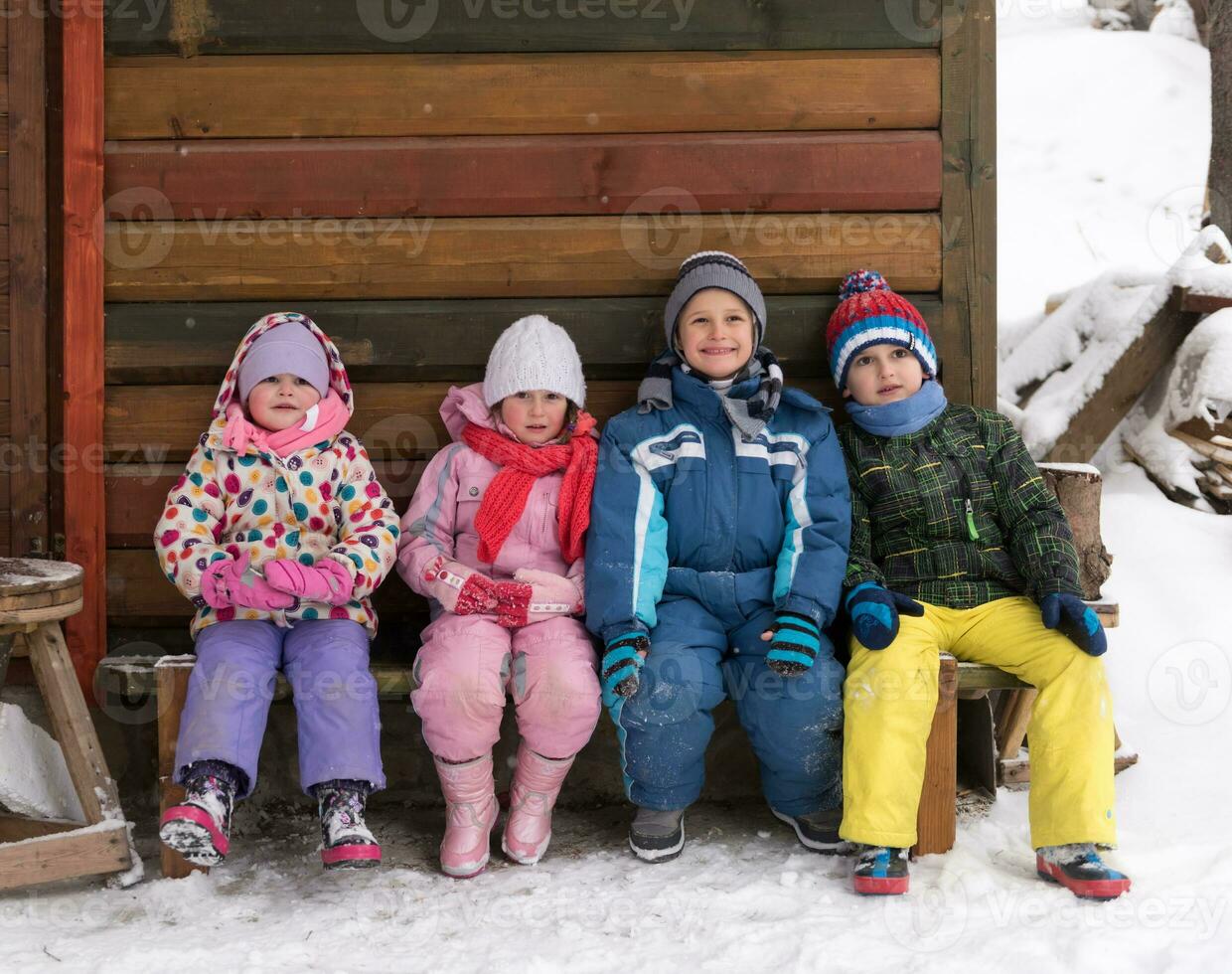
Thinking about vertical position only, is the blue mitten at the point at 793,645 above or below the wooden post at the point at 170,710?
above

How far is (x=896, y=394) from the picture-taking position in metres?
3.05

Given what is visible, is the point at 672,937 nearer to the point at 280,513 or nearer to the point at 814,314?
the point at 280,513

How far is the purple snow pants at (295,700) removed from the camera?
2.55 meters

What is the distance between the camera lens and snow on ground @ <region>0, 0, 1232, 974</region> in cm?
226

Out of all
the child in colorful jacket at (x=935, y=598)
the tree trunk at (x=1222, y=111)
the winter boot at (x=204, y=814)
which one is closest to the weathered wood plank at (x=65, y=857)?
the winter boot at (x=204, y=814)

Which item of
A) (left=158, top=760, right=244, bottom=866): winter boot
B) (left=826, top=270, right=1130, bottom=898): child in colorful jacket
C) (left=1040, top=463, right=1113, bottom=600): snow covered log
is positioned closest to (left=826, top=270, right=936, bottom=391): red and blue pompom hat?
(left=826, top=270, right=1130, bottom=898): child in colorful jacket

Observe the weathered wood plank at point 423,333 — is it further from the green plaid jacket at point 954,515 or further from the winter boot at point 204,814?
the winter boot at point 204,814

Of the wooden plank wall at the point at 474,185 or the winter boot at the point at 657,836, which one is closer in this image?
the winter boot at the point at 657,836

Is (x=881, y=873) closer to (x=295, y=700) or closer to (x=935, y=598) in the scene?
(x=935, y=598)

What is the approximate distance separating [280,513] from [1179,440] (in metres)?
3.47

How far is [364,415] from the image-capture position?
3.31 meters

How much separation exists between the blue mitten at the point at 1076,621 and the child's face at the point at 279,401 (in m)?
1.98

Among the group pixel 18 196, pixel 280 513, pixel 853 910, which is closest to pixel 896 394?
pixel 853 910

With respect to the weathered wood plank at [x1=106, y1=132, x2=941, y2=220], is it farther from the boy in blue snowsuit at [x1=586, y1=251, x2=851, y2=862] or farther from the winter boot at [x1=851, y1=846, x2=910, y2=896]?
the winter boot at [x1=851, y1=846, x2=910, y2=896]
